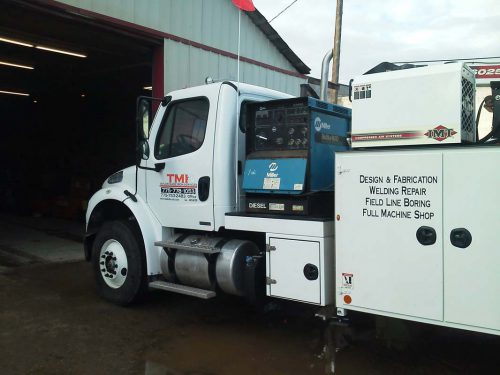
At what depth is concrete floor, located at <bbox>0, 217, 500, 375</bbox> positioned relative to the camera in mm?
4203

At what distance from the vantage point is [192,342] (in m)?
4.79

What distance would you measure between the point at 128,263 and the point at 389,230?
3.22 m

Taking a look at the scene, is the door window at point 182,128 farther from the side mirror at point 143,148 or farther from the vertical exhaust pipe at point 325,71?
the vertical exhaust pipe at point 325,71

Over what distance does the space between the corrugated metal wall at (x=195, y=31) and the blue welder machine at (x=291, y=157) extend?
419cm

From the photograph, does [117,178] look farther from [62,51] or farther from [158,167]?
[62,51]

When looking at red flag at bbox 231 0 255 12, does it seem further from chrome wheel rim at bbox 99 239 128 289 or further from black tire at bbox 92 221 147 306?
chrome wheel rim at bbox 99 239 128 289

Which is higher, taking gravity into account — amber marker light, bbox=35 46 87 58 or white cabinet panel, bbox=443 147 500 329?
amber marker light, bbox=35 46 87 58

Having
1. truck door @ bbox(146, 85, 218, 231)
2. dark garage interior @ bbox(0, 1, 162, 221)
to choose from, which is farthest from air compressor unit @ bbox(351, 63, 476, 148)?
dark garage interior @ bbox(0, 1, 162, 221)

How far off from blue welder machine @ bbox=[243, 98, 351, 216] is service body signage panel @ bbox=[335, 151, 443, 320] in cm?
47

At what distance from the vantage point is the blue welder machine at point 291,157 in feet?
14.0

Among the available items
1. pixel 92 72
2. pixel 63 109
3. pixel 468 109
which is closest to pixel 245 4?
pixel 468 109

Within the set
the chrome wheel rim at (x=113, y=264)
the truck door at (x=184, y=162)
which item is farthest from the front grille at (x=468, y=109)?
the chrome wheel rim at (x=113, y=264)

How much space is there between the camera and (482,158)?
127 inches

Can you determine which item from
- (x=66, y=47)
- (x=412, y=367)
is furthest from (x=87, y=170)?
(x=412, y=367)
